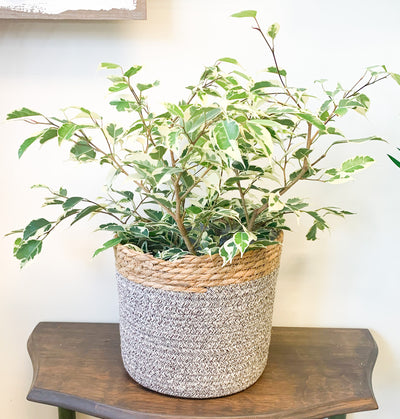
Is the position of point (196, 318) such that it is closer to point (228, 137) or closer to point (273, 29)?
point (228, 137)

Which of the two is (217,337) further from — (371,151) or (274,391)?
(371,151)

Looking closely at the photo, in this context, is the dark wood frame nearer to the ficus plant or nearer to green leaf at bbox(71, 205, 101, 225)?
the ficus plant

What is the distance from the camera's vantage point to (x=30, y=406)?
50.0 inches

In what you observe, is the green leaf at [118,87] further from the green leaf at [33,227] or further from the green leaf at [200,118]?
the green leaf at [33,227]

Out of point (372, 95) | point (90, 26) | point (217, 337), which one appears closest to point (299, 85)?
point (372, 95)

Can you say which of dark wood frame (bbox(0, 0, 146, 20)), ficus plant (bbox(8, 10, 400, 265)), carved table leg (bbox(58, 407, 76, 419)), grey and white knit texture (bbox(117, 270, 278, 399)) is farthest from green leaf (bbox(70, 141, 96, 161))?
carved table leg (bbox(58, 407, 76, 419))

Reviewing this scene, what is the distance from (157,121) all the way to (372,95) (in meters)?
0.49

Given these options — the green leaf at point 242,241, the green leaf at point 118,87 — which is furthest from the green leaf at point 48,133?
the green leaf at point 242,241

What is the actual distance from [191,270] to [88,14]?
539 mm

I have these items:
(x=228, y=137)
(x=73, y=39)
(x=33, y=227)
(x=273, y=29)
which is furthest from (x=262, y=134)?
(x=73, y=39)

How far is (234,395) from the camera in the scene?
904 mm

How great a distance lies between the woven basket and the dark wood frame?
446mm

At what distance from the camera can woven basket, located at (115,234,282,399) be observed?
83 cm

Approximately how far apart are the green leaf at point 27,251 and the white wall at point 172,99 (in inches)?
11.4
